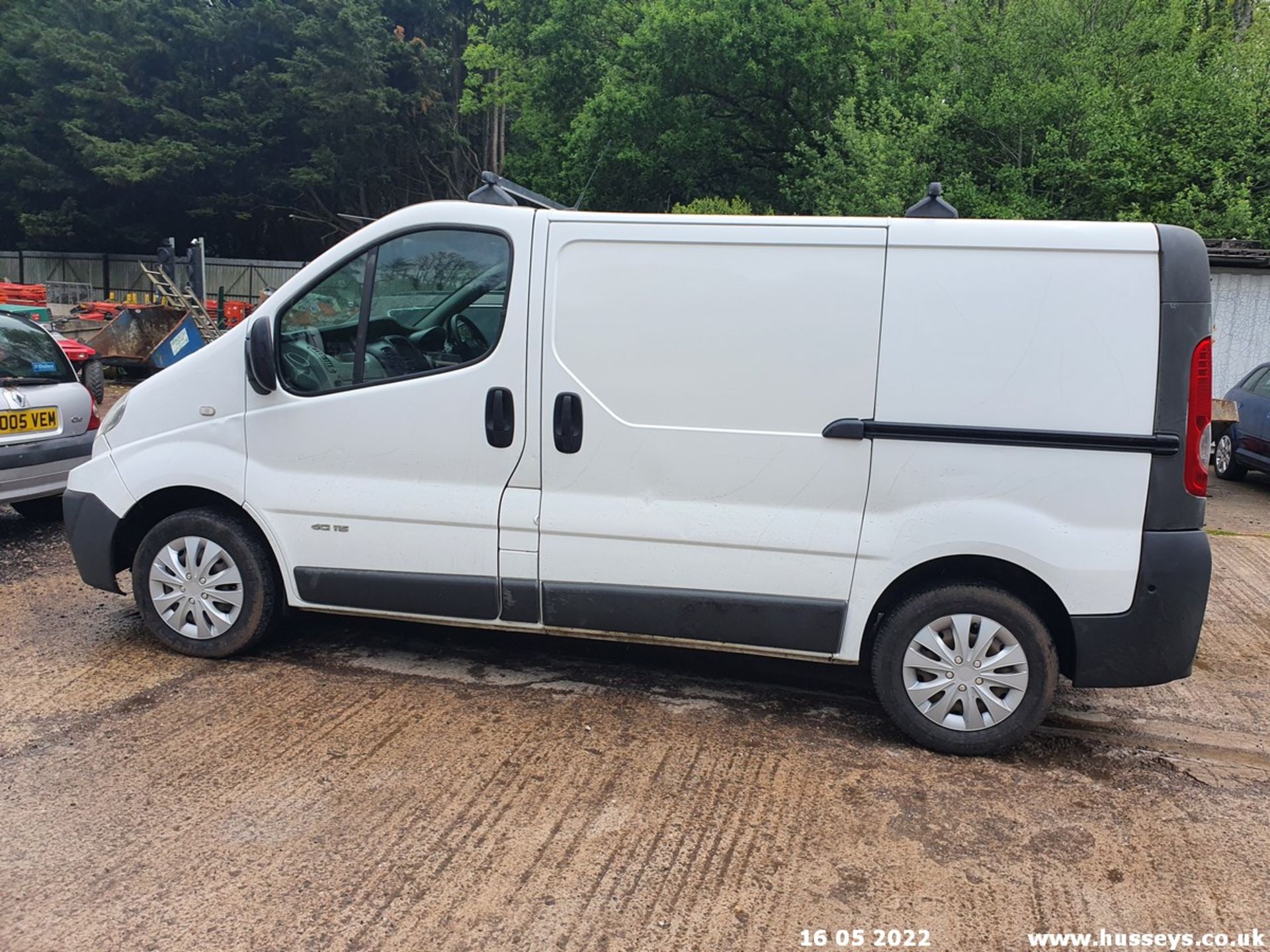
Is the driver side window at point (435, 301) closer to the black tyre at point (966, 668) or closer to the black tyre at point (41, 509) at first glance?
the black tyre at point (966, 668)

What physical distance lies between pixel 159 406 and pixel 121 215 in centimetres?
4076

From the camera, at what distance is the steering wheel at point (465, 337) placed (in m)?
4.46

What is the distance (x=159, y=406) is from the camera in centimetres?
492

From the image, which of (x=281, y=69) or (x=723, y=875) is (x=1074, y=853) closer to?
(x=723, y=875)

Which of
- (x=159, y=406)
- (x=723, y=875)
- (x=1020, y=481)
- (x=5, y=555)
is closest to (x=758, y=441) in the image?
(x=1020, y=481)

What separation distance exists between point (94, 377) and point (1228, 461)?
578 inches

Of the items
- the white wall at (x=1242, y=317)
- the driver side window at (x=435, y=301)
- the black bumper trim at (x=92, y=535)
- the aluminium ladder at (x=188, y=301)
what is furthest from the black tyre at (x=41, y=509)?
the white wall at (x=1242, y=317)

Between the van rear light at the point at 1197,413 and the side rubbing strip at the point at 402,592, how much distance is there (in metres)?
2.83

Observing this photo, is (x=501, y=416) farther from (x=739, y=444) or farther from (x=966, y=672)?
(x=966, y=672)

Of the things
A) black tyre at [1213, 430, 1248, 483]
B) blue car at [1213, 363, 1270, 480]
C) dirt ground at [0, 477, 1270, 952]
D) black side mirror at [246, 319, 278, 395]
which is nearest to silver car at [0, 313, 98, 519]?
dirt ground at [0, 477, 1270, 952]

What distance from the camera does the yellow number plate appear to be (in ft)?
21.6

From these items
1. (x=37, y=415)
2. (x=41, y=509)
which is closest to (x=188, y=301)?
(x=41, y=509)

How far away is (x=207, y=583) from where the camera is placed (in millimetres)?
4910

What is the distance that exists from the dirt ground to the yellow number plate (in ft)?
5.95
